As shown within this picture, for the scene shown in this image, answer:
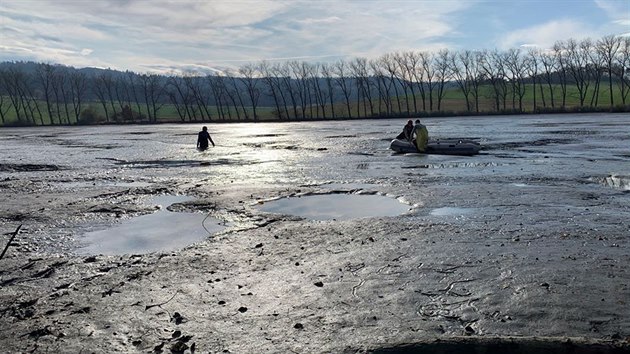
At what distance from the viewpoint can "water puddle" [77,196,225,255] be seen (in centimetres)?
918

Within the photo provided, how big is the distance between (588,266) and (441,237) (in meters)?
2.53

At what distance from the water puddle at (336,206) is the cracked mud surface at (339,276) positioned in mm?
421

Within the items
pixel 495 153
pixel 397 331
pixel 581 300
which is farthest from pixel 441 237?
pixel 495 153

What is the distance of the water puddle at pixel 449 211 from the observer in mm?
11383

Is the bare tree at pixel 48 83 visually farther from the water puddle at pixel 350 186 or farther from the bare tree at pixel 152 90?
the water puddle at pixel 350 186

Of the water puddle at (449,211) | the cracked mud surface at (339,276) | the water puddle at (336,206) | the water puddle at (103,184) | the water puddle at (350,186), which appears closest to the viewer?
the cracked mud surface at (339,276)

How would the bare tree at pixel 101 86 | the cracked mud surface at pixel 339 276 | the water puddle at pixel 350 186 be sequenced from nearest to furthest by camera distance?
the cracked mud surface at pixel 339 276 < the water puddle at pixel 350 186 < the bare tree at pixel 101 86

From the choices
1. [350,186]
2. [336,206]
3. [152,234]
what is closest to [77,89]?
[350,186]

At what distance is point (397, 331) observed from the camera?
525 centimetres

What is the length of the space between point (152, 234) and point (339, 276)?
455 centimetres

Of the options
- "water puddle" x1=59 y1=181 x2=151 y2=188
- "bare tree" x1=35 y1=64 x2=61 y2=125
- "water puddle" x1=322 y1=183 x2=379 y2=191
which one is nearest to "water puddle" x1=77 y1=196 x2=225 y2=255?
"water puddle" x1=322 y1=183 x2=379 y2=191

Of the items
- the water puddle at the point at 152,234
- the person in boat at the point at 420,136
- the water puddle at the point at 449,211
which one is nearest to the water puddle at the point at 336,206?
the water puddle at the point at 449,211

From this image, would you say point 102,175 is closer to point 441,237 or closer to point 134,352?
point 441,237

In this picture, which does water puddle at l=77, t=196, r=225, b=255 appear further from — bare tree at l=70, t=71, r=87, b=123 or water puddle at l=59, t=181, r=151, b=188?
bare tree at l=70, t=71, r=87, b=123
